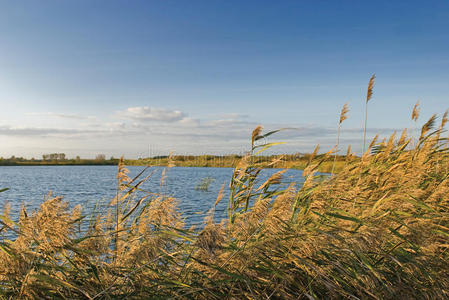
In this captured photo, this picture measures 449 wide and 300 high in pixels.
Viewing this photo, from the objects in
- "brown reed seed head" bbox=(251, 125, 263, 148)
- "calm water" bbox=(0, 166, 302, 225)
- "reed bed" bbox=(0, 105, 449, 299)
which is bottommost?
"calm water" bbox=(0, 166, 302, 225)

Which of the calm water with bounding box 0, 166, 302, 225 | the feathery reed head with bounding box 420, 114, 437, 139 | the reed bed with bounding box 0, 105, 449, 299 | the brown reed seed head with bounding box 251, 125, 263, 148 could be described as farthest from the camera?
the feathery reed head with bounding box 420, 114, 437, 139

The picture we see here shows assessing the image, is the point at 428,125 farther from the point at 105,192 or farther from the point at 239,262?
the point at 105,192

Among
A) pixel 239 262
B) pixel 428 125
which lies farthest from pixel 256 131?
pixel 428 125

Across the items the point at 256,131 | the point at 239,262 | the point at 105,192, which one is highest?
the point at 256,131

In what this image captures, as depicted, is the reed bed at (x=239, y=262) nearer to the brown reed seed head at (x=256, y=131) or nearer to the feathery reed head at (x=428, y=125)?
the brown reed seed head at (x=256, y=131)

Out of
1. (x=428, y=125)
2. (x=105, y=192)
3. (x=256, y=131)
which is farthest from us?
(x=105, y=192)

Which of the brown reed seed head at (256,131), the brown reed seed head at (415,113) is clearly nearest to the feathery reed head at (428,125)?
the brown reed seed head at (415,113)

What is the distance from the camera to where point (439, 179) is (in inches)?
220

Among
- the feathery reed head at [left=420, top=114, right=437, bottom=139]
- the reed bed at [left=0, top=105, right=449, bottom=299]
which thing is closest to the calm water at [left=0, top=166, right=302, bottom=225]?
the reed bed at [left=0, top=105, right=449, bottom=299]

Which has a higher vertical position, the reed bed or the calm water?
the reed bed

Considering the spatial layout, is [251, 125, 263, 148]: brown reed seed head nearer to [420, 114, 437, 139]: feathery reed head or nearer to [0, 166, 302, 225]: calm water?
[0, 166, 302, 225]: calm water

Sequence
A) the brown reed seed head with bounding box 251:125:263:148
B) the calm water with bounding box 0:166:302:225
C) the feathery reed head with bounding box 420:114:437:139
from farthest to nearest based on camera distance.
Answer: the feathery reed head with bounding box 420:114:437:139 < the calm water with bounding box 0:166:302:225 < the brown reed seed head with bounding box 251:125:263:148

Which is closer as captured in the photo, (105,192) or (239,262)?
(239,262)

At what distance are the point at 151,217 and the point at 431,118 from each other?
23.5 ft
